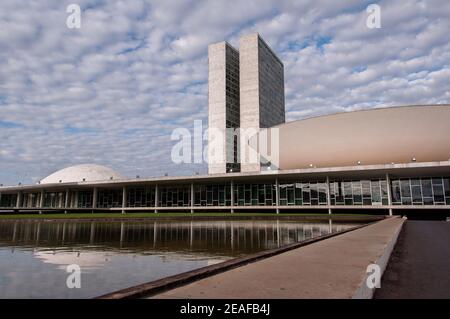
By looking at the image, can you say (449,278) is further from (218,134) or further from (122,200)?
(218,134)

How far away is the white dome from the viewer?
72188mm

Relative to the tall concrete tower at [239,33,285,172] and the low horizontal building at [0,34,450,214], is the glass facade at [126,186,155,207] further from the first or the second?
the tall concrete tower at [239,33,285,172]

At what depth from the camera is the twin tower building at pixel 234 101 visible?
309ft

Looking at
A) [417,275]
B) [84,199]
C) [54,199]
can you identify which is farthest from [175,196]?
[417,275]

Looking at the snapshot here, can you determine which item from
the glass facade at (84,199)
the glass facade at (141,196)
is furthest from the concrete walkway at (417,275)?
the glass facade at (84,199)

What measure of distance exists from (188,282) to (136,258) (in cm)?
392

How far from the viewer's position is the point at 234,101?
9762cm

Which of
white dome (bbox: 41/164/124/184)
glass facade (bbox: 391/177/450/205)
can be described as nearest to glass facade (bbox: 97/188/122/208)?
white dome (bbox: 41/164/124/184)

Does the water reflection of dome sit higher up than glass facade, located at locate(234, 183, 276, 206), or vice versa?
glass facade, located at locate(234, 183, 276, 206)

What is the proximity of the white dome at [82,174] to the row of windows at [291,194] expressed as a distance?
14.4 m

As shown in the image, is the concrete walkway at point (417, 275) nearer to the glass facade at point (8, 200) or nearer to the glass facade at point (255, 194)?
the glass facade at point (255, 194)

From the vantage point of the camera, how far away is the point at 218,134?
94.8 m

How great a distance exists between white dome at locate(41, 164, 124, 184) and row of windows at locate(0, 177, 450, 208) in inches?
565
